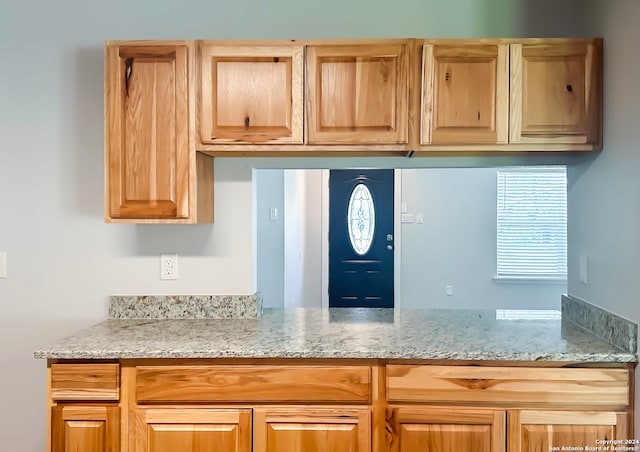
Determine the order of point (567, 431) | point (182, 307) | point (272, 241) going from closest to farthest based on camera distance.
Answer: point (567, 431) → point (182, 307) → point (272, 241)

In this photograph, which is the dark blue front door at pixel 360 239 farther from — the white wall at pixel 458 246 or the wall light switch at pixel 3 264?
the wall light switch at pixel 3 264

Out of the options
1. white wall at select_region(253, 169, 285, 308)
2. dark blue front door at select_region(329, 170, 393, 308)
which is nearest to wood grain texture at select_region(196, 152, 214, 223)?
white wall at select_region(253, 169, 285, 308)

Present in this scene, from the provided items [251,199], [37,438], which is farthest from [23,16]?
[37,438]

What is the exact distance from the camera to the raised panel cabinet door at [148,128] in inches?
74.5

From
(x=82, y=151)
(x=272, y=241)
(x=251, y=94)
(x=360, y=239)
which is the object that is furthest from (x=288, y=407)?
(x=360, y=239)

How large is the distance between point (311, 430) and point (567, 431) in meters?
0.87

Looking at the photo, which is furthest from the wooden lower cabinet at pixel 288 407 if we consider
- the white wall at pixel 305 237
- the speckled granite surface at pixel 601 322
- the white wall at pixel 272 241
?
the white wall at pixel 305 237

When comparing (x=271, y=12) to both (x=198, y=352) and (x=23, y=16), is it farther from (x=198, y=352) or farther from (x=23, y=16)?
(x=198, y=352)

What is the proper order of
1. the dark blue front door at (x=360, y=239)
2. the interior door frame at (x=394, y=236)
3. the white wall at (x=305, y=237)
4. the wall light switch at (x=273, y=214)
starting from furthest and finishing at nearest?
the dark blue front door at (x=360, y=239) < the interior door frame at (x=394, y=236) < the white wall at (x=305, y=237) < the wall light switch at (x=273, y=214)

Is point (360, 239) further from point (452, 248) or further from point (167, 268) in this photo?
point (167, 268)

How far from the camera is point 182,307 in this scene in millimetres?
2201

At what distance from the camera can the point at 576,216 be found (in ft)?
6.88

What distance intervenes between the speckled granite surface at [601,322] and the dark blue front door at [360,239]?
3.99 metres

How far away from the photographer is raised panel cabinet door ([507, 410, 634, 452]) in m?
1.63
